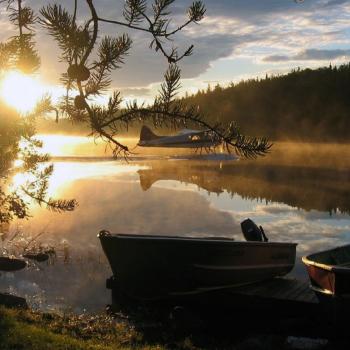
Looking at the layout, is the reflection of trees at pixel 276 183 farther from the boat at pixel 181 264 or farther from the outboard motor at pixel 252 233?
the boat at pixel 181 264

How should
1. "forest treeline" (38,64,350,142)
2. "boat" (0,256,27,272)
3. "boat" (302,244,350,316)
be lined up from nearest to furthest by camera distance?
"boat" (302,244,350,316) < "boat" (0,256,27,272) < "forest treeline" (38,64,350,142)

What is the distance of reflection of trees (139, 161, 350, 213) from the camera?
29.7 m

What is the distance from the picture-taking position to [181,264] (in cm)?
1177

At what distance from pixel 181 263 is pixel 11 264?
593 cm

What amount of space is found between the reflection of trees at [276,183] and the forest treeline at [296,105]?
8272cm

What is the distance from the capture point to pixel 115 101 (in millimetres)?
3746

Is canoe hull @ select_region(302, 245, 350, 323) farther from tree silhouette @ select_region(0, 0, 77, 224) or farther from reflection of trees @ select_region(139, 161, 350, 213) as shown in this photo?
reflection of trees @ select_region(139, 161, 350, 213)

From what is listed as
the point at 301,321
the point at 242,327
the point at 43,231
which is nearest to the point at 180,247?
the point at 242,327

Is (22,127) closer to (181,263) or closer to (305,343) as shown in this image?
(181,263)

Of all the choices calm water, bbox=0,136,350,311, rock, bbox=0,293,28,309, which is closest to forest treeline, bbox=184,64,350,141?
calm water, bbox=0,136,350,311

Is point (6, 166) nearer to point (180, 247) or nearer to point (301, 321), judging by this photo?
point (180, 247)

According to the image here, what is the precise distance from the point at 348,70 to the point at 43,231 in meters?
144

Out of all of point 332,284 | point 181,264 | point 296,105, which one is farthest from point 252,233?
point 296,105

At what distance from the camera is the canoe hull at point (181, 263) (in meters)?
11.7
